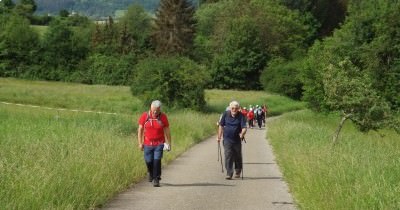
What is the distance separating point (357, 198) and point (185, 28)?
7739cm

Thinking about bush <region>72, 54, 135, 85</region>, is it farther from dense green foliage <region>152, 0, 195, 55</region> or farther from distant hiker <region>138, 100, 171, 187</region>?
distant hiker <region>138, 100, 171, 187</region>

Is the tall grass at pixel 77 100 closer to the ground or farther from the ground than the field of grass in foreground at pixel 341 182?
closer to the ground

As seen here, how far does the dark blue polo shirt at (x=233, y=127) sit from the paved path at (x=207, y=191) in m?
1.02

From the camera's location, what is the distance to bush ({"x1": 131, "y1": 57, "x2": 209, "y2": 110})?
46.0 meters

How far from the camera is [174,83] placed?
152ft

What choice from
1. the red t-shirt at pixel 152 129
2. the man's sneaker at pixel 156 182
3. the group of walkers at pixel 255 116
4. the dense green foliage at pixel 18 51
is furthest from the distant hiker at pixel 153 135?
the dense green foliage at pixel 18 51

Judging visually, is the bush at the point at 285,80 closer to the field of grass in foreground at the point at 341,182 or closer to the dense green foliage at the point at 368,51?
the dense green foliage at the point at 368,51

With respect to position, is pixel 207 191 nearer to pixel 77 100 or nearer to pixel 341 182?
pixel 341 182

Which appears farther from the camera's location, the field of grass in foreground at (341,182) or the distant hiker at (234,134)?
the distant hiker at (234,134)

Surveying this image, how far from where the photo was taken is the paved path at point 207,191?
10875 mm

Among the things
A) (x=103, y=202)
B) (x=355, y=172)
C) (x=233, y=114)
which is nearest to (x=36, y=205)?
(x=103, y=202)

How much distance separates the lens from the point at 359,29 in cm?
5409

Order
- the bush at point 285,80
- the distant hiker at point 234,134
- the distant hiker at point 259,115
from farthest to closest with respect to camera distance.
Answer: the bush at point 285,80, the distant hiker at point 259,115, the distant hiker at point 234,134

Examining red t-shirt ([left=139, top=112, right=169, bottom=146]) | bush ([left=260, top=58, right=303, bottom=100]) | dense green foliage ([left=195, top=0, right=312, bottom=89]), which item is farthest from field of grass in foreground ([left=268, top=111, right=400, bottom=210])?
dense green foliage ([left=195, top=0, right=312, bottom=89])
